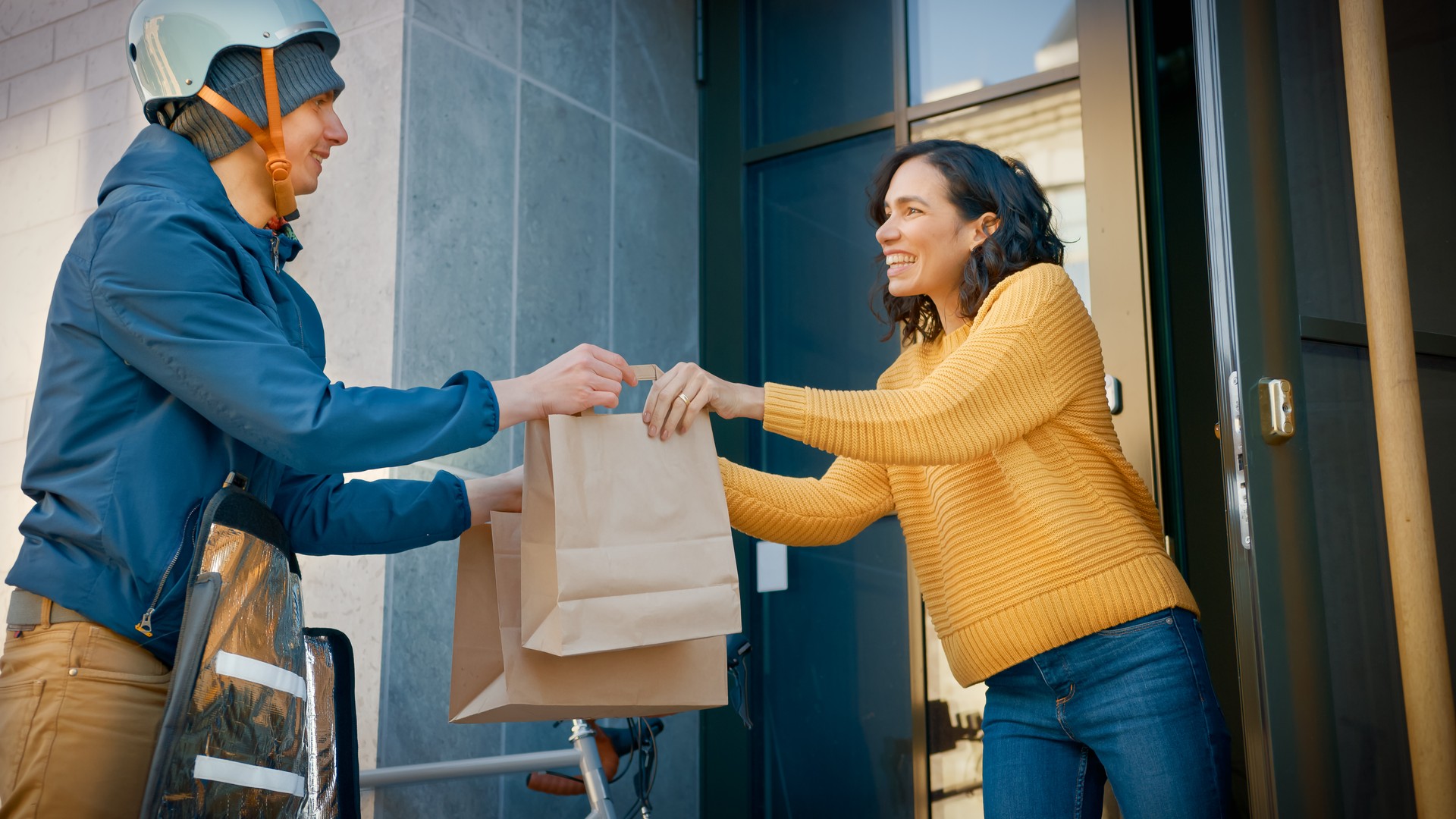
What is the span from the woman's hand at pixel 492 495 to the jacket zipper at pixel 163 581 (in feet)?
1.76

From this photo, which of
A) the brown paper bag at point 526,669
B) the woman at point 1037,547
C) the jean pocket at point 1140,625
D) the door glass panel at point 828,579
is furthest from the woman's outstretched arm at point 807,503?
the door glass panel at point 828,579

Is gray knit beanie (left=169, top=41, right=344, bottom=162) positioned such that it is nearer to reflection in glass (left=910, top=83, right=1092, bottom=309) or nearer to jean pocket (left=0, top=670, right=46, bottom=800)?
jean pocket (left=0, top=670, right=46, bottom=800)

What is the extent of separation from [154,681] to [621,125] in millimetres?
2363

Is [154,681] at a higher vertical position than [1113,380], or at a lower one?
lower

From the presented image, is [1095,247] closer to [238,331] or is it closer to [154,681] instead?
[238,331]

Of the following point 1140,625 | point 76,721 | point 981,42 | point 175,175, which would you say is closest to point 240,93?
point 175,175

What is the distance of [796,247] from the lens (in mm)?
3598

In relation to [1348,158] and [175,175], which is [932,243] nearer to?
[1348,158]

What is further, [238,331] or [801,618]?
[801,618]

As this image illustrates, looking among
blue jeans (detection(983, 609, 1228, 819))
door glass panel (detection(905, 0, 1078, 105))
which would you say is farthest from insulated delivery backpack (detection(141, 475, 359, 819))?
door glass panel (detection(905, 0, 1078, 105))

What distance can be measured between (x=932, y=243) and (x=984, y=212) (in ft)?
0.35

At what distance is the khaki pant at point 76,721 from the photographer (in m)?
1.51

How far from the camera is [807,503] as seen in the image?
2.31 metres

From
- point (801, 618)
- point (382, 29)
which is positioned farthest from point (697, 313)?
point (382, 29)
